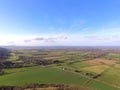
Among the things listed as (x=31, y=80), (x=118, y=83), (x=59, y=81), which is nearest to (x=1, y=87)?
(x=31, y=80)

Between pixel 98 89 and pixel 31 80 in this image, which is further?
pixel 31 80

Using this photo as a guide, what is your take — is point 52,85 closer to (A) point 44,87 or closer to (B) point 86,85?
(A) point 44,87

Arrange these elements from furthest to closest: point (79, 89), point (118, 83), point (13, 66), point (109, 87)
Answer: point (13, 66), point (118, 83), point (109, 87), point (79, 89)

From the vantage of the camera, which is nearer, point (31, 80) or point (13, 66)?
point (31, 80)

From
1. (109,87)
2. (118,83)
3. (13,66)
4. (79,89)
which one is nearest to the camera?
(79,89)

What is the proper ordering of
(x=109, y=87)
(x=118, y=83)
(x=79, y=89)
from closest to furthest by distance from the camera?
1. (x=79, y=89)
2. (x=109, y=87)
3. (x=118, y=83)

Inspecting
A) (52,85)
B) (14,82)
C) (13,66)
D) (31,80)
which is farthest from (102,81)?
(13,66)

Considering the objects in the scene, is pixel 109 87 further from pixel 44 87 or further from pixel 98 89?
pixel 44 87

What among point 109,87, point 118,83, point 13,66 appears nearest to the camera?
point 109,87
